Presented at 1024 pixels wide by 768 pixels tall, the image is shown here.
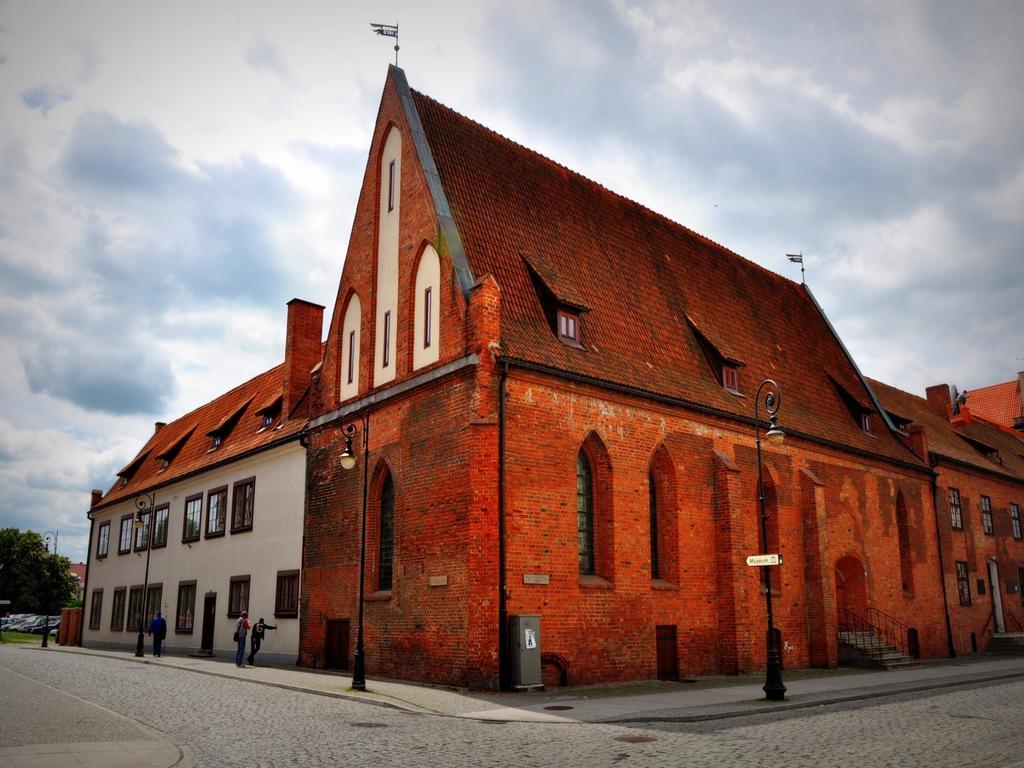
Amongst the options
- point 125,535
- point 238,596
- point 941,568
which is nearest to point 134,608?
point 125,535

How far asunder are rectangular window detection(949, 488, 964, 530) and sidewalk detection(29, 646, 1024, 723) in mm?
11186

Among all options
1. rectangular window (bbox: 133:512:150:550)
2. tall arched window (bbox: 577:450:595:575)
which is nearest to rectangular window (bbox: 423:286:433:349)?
tall arched window (bbox: 577:450:595:575)

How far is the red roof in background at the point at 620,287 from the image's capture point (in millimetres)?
21156

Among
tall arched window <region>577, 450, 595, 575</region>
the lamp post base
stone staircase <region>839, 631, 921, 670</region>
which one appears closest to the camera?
the lamp post base

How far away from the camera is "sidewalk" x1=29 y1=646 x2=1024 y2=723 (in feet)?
46.2

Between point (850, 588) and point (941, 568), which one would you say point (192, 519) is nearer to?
point (850, 588)

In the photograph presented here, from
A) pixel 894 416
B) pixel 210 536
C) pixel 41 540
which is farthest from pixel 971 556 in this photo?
pixel 41 540

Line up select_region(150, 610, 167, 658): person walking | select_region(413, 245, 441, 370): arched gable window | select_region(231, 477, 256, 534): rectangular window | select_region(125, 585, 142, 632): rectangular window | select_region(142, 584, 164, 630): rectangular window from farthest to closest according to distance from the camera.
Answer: select_region(125, 585, 142, 632): rectangular window < select_region(142, 584, 164, 630): rectangular window < select_region(231, 477, 256, 534): rectangular window < select_region(150, 610, 167, 658): person walking < select_region(413, 245, 441, 370): arched gable window

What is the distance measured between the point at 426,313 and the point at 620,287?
6.41 metres

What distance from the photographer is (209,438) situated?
35.1 meters

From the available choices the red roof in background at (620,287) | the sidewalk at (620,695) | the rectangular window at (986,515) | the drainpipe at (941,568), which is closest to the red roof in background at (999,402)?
the rectangular window at (986,515)

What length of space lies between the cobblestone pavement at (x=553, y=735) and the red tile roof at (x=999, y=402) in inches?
1749

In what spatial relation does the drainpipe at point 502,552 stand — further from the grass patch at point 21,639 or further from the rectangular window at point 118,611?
the grass patch at point 21,639

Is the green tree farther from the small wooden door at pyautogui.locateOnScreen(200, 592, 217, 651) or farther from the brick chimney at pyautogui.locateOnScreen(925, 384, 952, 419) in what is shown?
the brick chimney at pyautogui.locateOnScreen(925, 384, 952, 419)
